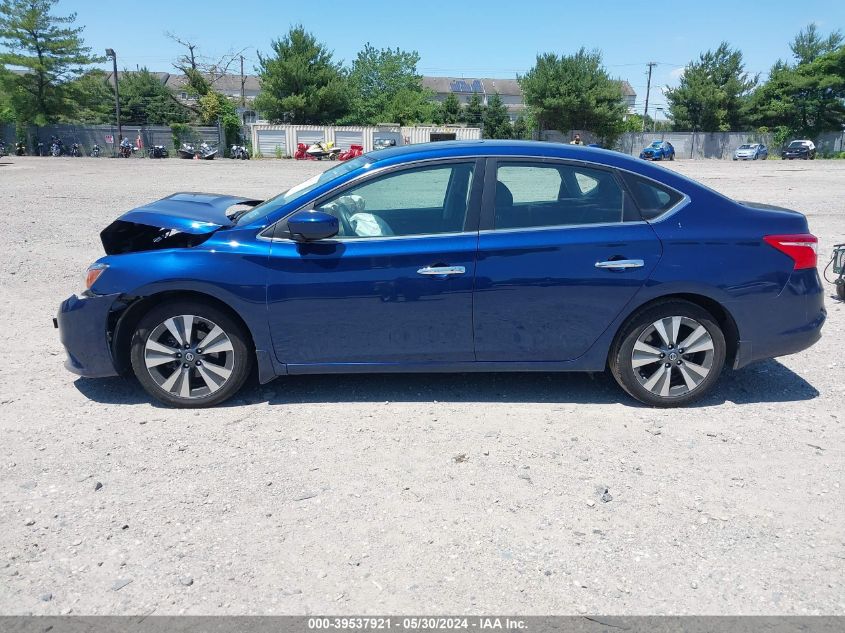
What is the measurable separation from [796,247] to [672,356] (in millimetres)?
1086

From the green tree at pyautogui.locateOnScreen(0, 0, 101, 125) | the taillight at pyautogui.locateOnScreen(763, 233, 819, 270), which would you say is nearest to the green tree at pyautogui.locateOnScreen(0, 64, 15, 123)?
the green tree at pyautogui.locateOnScreen(0, 0, 101, 125)

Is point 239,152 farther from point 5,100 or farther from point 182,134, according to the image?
point 5,100

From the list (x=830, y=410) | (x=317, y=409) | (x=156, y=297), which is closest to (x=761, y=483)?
(x=830, y=410)

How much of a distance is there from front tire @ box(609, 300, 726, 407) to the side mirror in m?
2.02

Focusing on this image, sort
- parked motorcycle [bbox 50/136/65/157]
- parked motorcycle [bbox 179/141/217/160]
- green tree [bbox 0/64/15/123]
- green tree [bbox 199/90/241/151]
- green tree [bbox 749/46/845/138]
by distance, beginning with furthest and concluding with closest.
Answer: green tree [bbox 749/46/845/138] < green tree [bbox 199/90/241/151] < green tree [bbox 0/64/15/123] < parked motorcycle [bbox 50/136/65/157] < parked motorcycle [bbox 179/141/217/160]

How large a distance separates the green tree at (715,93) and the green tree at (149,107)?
4852 centimetres

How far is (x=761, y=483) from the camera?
360 cm

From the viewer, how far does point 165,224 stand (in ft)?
15.1

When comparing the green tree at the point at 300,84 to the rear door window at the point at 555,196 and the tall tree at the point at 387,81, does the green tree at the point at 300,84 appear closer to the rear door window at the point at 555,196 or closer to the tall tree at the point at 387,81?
the tall tree at the point at 387,81

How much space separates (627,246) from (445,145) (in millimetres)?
1418

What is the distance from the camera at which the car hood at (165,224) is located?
452 cm

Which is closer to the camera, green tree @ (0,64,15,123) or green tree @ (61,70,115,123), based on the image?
green tree @ (0,64,15,123)

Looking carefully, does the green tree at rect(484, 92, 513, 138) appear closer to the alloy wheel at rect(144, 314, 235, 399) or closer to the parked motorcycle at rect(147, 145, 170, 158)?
the parked motorcycle at rect(147, 145, 170, 158)

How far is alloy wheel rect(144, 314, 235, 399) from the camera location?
4324mm
